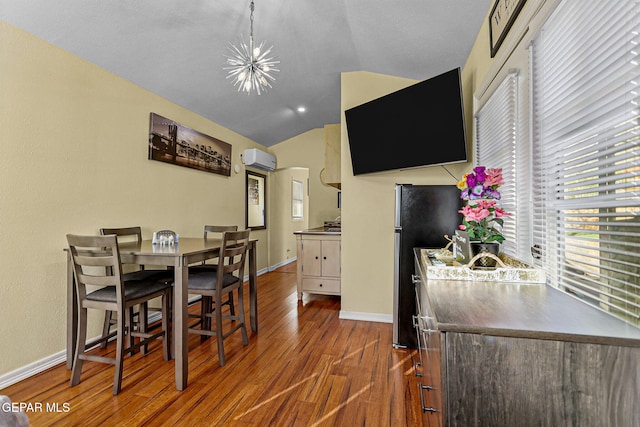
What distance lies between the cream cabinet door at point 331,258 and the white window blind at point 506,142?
87.8 inches

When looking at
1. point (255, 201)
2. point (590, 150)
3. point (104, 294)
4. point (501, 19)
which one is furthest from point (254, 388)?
point (255, 201)

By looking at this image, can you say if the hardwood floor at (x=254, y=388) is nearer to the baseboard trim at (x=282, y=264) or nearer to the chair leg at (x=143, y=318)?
the chair leg at (x=143, y=318)

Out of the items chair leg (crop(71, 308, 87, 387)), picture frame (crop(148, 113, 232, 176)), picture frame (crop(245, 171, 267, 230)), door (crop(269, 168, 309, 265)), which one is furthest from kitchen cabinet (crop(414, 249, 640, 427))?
door (crop(269, 168, 309, 265))

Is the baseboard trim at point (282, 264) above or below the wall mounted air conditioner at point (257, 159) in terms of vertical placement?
below

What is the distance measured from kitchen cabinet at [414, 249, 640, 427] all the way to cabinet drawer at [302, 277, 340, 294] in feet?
10.6

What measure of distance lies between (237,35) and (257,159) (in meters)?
2.46

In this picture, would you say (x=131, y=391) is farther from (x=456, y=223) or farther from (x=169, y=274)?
(x=456, y=223)

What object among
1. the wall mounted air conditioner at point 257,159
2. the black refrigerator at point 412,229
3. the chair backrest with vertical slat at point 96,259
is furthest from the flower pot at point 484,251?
the wall mounted air conditioner at point 257,159

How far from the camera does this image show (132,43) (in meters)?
2.56

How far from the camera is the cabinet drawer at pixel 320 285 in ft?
13.5

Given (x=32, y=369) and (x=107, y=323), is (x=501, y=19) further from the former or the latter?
(x=32, y=369)

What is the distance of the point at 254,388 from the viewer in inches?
81.2

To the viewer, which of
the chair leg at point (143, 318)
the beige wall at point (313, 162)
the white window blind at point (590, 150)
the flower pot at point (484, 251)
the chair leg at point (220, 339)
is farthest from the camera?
the beige wall at point (313, 162)

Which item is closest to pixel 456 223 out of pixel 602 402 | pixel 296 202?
pixel 602 402
